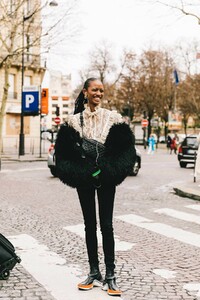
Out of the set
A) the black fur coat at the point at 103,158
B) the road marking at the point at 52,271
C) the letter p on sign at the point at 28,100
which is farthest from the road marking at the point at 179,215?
the letter p on sign at the point at 28,100

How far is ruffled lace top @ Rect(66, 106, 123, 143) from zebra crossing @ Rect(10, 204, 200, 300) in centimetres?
145

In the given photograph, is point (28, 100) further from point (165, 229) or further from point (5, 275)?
point (5, 275)

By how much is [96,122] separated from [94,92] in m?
A: 0.28

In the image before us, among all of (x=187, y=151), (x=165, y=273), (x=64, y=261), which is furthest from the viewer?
(x=187, y=151)

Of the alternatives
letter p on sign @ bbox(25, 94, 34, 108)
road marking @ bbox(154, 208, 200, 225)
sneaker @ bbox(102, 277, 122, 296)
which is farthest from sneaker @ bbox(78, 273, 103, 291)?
letter p on sign @ bbox(25, 94, 34, 108)

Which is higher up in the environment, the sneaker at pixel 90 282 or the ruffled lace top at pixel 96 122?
the ruffled lace top at pixel 96 122

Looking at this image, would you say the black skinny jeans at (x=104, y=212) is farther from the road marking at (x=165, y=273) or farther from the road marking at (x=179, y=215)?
the road marking at (x=179, y=215)

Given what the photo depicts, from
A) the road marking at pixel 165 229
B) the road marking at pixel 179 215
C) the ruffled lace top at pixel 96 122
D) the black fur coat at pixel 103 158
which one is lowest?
the road marking at pixel 179 215

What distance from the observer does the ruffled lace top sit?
447 centimetres

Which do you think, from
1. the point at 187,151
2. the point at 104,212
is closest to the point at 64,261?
the point at 104,212

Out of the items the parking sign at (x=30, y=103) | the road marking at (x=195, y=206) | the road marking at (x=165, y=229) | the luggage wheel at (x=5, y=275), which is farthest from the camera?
the parking sign at (x=30, y=103)

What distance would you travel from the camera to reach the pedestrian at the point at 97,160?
4.39m

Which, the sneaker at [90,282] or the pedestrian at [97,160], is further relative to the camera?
the sneaker at [90,282]

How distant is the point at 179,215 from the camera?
9430mm
